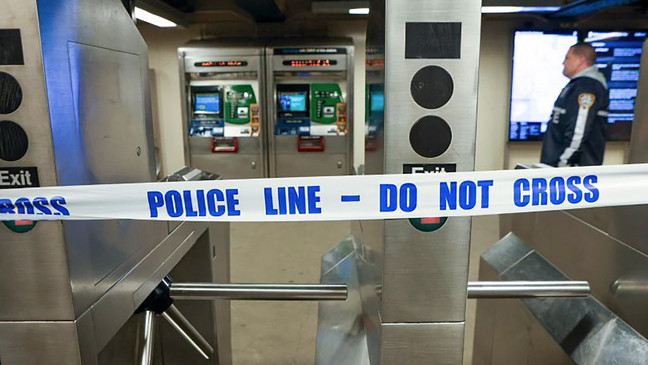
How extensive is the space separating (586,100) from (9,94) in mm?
2957

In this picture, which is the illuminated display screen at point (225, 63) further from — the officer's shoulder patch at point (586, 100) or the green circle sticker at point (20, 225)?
the green circle sticker at point (20, 225)

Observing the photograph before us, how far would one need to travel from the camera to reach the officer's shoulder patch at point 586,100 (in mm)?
2824

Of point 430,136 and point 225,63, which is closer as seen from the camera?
point 430,136

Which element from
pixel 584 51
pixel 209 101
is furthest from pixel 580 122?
pixel 209 101

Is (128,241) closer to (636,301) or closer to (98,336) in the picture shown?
(98,336)

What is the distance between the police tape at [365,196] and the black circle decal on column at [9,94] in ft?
0.53

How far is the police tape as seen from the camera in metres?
0.88

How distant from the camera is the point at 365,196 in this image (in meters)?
0.92

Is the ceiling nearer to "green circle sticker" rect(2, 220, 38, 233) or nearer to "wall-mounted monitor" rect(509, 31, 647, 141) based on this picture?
"wall-mounted monitor" rect(509, 31, 647, 141)

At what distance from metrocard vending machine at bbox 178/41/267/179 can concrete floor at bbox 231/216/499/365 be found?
2.95 feet

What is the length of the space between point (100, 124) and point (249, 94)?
3.82 m

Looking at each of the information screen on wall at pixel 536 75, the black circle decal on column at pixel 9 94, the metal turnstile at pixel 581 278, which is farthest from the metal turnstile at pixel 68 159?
the information screen on wall at pixel 536 75

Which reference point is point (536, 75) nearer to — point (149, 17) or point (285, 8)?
point (285, 8)

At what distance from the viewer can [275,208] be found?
968mm
